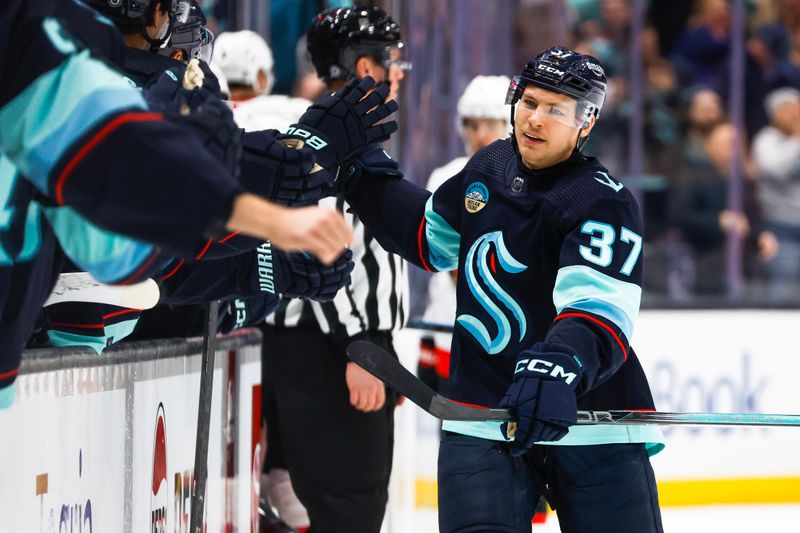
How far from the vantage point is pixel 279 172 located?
191cm

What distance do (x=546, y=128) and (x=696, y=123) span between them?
5258 mm

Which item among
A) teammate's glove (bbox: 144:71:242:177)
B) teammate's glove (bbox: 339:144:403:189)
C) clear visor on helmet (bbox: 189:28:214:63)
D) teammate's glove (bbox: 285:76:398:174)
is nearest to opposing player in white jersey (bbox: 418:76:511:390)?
teammate's glove (bbox: 339:144:403:189)

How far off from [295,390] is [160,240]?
1793 mm

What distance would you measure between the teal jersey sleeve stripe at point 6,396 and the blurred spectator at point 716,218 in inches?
208

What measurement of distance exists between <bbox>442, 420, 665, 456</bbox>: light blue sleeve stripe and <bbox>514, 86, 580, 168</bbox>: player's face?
459 mm

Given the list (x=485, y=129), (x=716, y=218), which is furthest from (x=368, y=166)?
(x=716, y=218)

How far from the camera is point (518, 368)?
2.06 metres

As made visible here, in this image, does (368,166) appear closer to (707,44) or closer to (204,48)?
(204,48)

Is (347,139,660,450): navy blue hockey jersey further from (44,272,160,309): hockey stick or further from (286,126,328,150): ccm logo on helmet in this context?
(44,272,160,309): hockey stick

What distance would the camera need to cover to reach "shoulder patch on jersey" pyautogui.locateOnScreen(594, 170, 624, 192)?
7.36 feet

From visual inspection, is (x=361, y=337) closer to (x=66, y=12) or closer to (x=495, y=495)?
(x=495, y=495)

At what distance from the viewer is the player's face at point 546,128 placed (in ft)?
7.47

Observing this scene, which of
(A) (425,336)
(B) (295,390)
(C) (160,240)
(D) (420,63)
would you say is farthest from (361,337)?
(D) (420,63)

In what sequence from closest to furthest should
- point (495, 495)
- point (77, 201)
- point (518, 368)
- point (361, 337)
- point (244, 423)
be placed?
point (77, 201)
point (518, 368)
point (495, 495)
point (244, 423)
point (361, 337)
